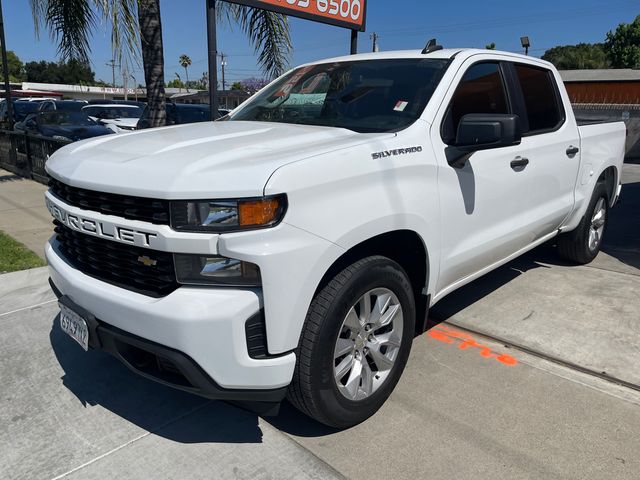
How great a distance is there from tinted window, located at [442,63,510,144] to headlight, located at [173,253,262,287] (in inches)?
60.0

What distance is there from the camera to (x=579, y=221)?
4.97m

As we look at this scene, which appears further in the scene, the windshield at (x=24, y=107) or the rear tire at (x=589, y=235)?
the windshield at (x=24, y=107)

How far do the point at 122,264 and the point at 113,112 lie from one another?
15.5 metres

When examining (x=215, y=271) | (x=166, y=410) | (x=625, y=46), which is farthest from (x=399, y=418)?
(x=625, y=46)

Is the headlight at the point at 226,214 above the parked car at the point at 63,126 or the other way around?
above

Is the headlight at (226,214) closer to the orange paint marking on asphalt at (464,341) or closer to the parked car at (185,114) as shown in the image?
the orange paint marking on asphalt at (464,341)

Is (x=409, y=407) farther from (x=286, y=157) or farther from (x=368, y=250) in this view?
(x=286, y=157)

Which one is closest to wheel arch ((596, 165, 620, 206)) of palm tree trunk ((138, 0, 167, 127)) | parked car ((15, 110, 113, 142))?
palm tree trunk ((138, 0, 167, 127))

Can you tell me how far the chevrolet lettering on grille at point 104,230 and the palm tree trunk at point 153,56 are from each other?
5.21 m

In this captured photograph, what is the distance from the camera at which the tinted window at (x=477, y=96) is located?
10.4 feet

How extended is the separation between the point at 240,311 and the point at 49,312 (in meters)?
2.77

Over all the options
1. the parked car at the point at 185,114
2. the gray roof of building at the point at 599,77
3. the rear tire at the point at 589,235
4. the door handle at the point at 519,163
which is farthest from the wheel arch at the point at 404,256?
the gray roof of building at the point at 599,77

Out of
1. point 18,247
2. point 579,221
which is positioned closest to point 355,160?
point 579,221

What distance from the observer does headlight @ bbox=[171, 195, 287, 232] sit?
6.89 ft
